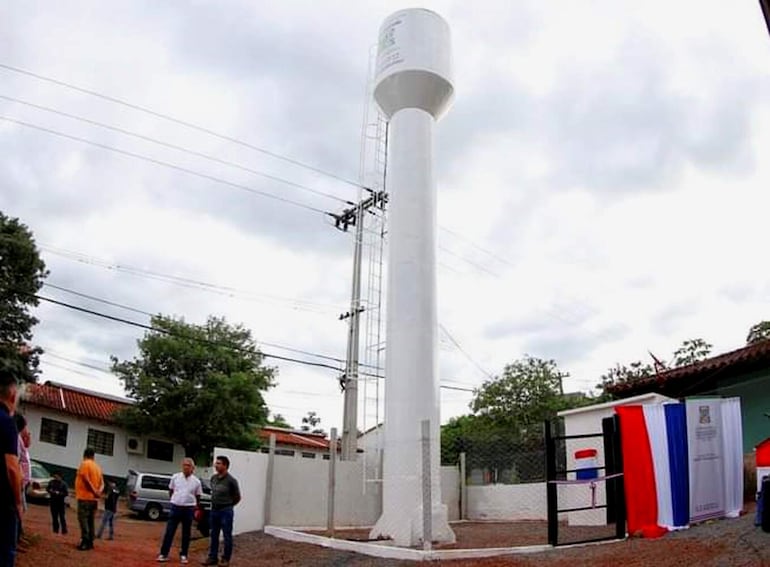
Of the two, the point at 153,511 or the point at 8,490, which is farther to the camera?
the point at 153,511

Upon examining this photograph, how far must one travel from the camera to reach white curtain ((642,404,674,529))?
31.0 ft

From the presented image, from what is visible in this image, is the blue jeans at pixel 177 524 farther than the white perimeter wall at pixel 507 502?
No

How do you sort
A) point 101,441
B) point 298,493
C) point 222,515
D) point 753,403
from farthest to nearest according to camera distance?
point 101,441 < point 298,493 < point 753,403 < point 222,515

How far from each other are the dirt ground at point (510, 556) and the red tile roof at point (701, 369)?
3499 millimetres

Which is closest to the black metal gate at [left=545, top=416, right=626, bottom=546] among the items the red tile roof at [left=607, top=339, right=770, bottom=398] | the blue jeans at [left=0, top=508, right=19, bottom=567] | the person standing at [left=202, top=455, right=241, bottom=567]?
the person standing at [left=202, top=455, right=241, bottom=567]

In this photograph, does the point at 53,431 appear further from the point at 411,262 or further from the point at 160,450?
the point at 411,262

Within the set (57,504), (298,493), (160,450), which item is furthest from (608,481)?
(160,450)

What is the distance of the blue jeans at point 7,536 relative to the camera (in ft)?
12.8

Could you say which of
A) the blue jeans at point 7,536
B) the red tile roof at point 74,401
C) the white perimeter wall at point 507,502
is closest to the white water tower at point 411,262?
the white perimeter wall at point 507,502

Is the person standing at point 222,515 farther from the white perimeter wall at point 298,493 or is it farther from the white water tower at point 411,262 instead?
the white water tower at point 411,262

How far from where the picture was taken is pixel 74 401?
1141 inches

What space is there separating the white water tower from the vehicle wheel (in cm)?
1250

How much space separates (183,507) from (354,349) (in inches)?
436

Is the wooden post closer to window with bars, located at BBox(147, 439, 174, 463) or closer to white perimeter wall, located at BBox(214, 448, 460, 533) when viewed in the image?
white perimeter wall, located at BBox(214, 448, 460, 533)
